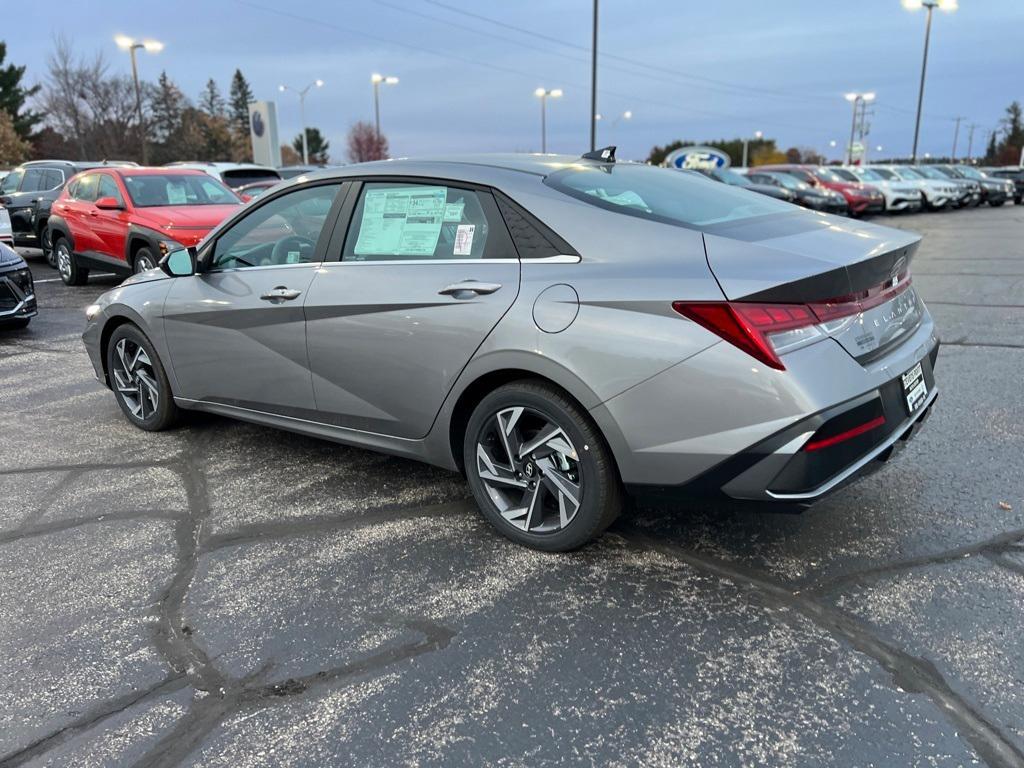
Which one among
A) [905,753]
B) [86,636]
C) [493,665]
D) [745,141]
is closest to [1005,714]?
[905,753]

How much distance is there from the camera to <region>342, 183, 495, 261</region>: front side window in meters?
3.52

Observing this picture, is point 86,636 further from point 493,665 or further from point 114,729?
point 493,665

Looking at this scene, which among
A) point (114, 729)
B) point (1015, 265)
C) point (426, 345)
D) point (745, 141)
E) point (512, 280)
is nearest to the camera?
point (114, 729)

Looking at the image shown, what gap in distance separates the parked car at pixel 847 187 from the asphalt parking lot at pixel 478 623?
23.8 meters

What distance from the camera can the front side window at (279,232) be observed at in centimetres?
405

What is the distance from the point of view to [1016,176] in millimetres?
34688

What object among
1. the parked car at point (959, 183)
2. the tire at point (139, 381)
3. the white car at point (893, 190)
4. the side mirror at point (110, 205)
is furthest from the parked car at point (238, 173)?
the parked car at point (959, 183)

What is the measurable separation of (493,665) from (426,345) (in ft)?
4.56

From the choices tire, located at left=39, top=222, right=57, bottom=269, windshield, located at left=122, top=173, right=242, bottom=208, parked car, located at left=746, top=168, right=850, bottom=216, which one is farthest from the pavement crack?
parked car, located at left=746, top=168, right=850, bottom=216

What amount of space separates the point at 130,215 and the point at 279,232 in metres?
7.16

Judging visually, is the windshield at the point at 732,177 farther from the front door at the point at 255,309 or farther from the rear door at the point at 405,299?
the rear door at the point at 405,299

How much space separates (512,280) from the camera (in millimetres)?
3287

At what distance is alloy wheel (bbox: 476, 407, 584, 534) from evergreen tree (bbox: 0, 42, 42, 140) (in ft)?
224

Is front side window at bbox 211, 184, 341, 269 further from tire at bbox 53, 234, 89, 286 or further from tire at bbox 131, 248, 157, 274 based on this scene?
tire at bbox 53, 234, 89, 286
